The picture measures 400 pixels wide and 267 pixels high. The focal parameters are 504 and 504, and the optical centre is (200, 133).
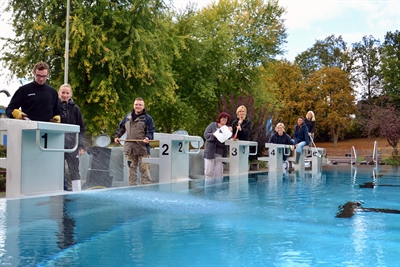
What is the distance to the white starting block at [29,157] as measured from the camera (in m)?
6.46

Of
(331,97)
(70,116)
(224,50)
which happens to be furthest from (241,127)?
(331,97)

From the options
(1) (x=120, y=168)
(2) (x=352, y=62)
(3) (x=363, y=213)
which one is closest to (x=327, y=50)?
(2) (x=352, y=62)

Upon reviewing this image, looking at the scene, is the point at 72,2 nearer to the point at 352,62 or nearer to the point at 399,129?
the point at 399,129

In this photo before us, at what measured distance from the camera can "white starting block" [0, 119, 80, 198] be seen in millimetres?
6457

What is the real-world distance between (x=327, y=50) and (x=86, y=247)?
73995 millimetres

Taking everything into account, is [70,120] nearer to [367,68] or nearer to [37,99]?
[37,99]

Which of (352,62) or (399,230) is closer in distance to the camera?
(399,230)

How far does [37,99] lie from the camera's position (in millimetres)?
7566

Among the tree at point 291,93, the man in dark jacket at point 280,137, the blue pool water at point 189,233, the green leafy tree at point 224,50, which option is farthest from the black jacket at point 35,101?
the tree at point 291,93

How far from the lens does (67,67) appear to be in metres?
22.0

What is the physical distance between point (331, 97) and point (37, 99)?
5972 cm

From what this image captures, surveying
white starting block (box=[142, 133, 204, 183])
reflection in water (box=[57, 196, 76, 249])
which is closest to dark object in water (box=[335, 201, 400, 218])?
reflection in water (box=[57, 196, 76, 249])

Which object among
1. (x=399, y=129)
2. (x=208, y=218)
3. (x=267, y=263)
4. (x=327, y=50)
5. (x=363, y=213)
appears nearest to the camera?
(x=267, y=263)

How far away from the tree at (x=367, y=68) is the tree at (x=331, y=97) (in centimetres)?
1213
